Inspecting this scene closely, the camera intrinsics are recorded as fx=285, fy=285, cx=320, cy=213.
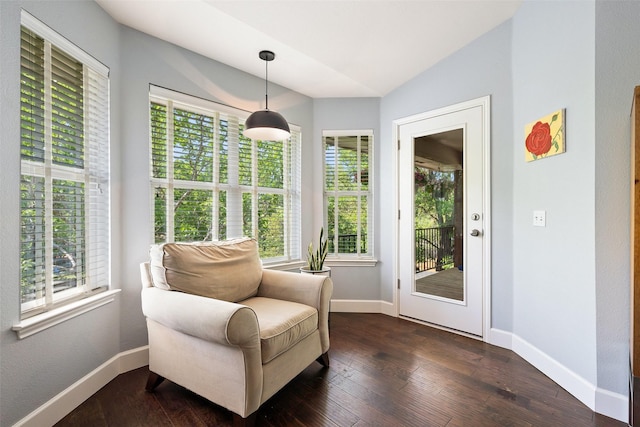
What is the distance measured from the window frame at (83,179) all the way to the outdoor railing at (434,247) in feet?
8.54

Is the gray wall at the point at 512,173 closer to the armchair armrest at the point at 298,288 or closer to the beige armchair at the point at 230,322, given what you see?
the beige armchair at the point at 230,322

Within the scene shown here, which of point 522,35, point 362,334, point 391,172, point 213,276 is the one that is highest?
point 522,35

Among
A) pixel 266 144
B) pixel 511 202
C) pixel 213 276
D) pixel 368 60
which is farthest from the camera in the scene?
pixel 266 144

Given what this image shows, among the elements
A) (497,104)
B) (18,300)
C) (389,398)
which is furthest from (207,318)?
(497,104)

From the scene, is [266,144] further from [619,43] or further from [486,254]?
[619,43]

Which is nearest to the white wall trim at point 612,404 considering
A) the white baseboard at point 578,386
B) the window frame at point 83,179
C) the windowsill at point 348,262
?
the white baseboard at point 578,386

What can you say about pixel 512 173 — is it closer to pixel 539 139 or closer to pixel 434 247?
pixel 539 139

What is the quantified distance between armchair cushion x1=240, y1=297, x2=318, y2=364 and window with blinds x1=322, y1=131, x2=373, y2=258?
1416mm

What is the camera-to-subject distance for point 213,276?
6.07 feet

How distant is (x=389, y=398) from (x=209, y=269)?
135 cm

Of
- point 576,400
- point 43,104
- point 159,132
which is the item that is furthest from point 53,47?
point 576,400

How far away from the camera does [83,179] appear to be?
176cm

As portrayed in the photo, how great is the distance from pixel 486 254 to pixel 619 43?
1.55 metres

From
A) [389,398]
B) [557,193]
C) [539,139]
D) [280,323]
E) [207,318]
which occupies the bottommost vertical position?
[389,398]
